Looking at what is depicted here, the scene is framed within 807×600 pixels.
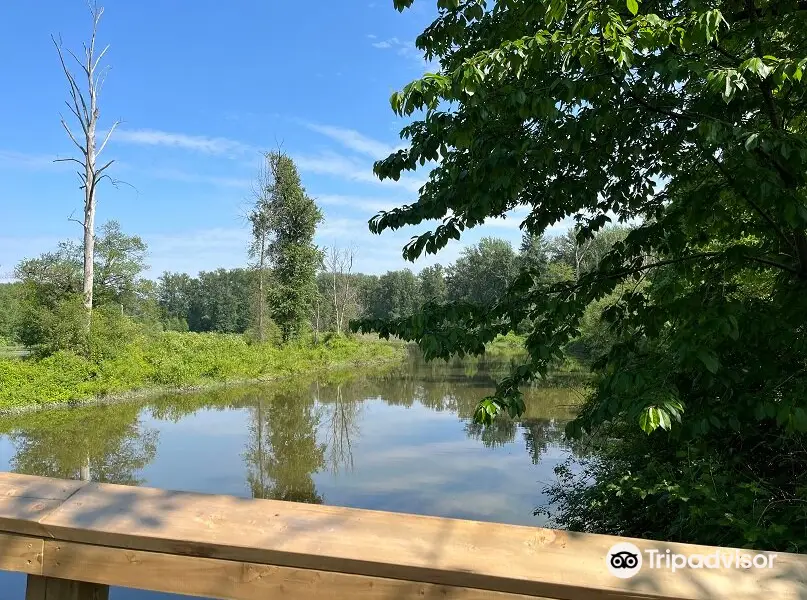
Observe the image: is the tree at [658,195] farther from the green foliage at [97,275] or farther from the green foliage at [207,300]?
the green foliage at [207,300]

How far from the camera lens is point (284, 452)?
1155 cm

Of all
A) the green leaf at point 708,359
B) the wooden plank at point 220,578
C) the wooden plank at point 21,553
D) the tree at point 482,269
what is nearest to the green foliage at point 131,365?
the wooden plank at point 21,553

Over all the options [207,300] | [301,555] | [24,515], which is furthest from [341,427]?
[207,300]

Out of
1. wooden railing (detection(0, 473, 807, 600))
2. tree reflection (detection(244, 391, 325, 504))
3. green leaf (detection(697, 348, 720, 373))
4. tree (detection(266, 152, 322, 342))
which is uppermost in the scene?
tree (detection(266, 152, 322, 342))

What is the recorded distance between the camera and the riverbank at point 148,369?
15.3 meters

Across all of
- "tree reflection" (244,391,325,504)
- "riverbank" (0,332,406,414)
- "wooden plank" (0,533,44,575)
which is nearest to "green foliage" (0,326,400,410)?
"riverbank" (0,332,406,414)

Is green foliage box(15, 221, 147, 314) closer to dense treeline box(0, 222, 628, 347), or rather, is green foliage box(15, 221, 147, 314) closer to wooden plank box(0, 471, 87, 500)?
dense treeline box(0, 222, 628, 347)

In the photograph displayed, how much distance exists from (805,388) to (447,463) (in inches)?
313

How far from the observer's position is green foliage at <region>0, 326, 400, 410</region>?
15.4 meters

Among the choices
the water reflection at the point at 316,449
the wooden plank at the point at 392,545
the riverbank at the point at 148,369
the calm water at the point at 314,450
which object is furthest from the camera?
the riverbank at the point at 148,369

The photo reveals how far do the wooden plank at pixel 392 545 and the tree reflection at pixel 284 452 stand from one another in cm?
560

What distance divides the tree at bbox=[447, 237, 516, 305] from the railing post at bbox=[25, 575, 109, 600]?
5273 centimetres

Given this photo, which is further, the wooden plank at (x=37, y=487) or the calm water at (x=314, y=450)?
the calm water at (x=314, y=450)

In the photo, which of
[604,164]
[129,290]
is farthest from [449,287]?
[604,164]
